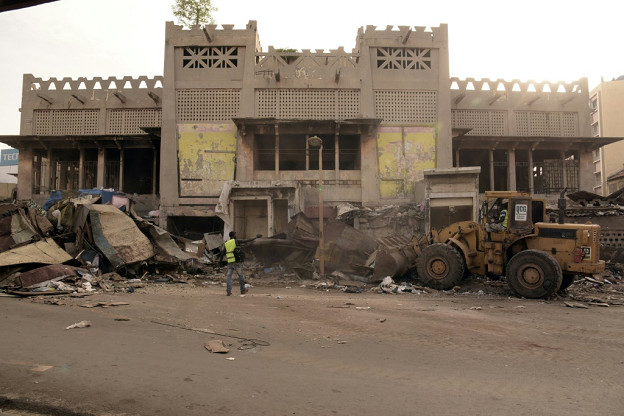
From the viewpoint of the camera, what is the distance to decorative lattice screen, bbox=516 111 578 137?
2411 cm

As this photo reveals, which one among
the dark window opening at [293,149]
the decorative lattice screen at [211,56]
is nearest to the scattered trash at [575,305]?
the dark window opening at [293,149]

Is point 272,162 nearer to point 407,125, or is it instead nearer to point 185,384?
point 407,125

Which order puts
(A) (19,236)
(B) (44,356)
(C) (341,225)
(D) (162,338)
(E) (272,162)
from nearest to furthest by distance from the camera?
(B) (44,356)
(D) (162,338)
(A) (19,236)
(C) (341,225)
(E) (272,162)

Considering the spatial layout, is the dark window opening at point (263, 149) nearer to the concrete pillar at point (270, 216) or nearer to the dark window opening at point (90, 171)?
the concrete pillar at point (270, 216)

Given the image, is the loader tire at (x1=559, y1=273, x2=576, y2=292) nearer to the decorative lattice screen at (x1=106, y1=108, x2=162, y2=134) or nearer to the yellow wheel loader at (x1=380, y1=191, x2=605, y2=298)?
the yellow wheel loader at (x1=380, y1=191, x2=605, y2=298)

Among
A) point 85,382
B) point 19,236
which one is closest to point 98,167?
point 19,236

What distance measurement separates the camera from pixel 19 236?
12688 millimetres

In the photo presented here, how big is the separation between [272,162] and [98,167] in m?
9.66

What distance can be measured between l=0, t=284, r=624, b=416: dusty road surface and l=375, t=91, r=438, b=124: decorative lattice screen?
14054 mm

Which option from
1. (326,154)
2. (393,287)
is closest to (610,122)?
(326,154)

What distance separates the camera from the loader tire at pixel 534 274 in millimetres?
10425

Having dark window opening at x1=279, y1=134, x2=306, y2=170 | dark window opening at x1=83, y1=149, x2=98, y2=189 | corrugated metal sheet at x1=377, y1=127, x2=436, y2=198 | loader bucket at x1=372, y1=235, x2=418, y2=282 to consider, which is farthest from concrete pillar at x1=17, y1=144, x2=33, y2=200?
loader bucket at x1=372, y1=235, x2=418, y2=282

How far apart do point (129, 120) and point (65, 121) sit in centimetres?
367

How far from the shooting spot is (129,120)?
24.1 meters
